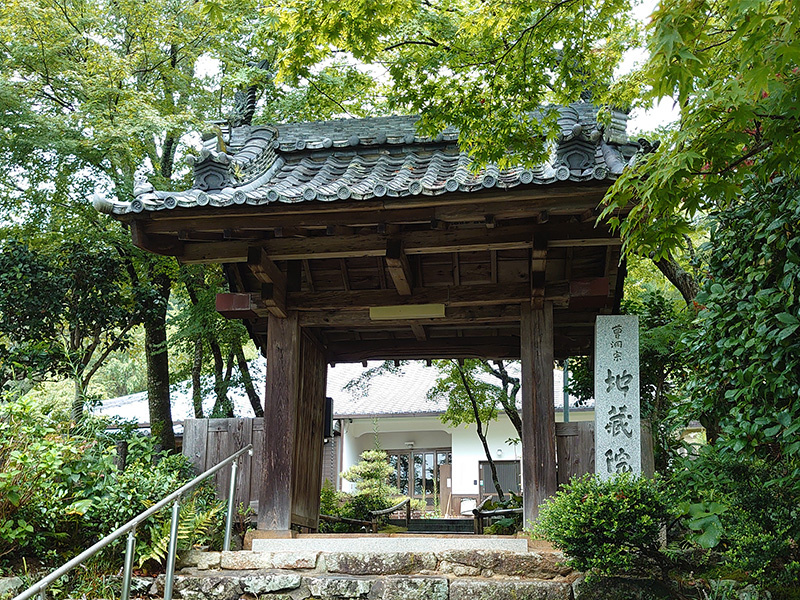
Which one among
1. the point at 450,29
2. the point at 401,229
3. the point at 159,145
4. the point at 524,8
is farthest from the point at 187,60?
the point at 524,8

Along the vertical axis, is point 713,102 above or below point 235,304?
above

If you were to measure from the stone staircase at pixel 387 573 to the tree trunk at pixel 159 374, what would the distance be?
17.9 feet

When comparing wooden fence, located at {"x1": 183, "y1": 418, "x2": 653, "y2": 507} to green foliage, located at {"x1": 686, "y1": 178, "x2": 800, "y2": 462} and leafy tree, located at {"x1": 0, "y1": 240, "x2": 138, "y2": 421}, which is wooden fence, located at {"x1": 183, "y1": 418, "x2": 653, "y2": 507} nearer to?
green foliage, located at {"x1": 686, "y1": 178, "x2": 800, "y2": 462}

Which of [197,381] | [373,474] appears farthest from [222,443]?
[373,474]

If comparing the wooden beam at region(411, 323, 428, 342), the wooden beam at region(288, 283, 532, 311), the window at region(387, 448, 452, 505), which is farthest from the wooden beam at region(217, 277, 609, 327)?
the window at region(387, 448, 452, 505)

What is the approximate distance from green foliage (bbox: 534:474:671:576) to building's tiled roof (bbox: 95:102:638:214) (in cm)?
258

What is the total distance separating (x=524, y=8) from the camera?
576cm

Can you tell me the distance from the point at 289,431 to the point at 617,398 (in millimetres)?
3274

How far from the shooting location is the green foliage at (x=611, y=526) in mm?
5391

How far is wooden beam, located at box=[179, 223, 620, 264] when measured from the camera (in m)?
7.20

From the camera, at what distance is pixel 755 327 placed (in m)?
4.98

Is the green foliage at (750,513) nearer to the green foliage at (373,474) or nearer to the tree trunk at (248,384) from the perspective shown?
the tree trunk at (248,384)

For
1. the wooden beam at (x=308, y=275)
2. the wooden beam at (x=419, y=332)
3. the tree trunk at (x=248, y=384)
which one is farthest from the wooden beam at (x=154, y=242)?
the tree trunk at (x=248, y=384)

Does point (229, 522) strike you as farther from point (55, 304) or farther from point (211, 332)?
point (55, 304)
